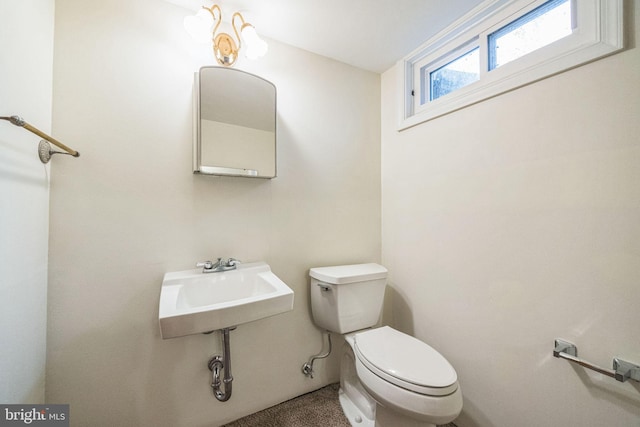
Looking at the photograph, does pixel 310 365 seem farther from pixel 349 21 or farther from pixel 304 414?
pixel 349 21

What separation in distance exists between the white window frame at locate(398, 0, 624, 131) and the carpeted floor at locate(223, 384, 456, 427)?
5.80ft

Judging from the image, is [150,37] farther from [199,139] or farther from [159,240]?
[159,240]

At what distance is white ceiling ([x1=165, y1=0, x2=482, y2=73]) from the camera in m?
1.15

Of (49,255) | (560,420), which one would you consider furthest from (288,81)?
(560,420)

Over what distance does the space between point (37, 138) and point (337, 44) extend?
1513 millimetres

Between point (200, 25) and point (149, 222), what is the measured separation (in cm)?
96

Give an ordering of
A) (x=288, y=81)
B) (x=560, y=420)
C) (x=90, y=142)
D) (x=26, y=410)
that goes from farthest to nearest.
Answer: (x=288, y=81)
(x=90, y=142)
(x=560, y=420)
(x=26, y=410)

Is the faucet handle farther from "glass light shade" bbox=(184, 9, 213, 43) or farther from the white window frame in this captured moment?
the white window frame

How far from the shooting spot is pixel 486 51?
3.96 ft

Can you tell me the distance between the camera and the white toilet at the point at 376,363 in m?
0.87

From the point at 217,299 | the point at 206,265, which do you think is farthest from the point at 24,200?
the point at 217,299

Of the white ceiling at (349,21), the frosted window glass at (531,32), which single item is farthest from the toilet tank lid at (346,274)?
the white ceiling at (349,21)

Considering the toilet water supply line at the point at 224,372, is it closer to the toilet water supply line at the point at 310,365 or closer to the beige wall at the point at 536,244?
the toilet water supply line at the point at 310,365

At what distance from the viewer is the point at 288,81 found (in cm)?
142
